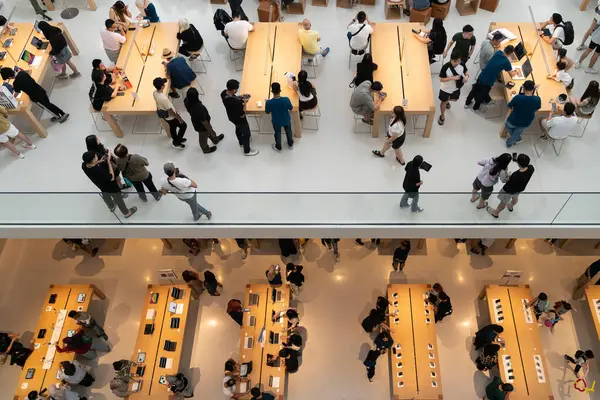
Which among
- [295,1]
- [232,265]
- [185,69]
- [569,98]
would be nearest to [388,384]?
[232,265]

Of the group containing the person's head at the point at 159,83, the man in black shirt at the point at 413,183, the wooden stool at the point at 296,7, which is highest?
the wooden stool at the point at 296,7

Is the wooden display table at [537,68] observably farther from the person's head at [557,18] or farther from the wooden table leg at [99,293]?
the wooden table leg at [99,293]

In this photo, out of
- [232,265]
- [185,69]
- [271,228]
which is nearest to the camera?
[271,228]

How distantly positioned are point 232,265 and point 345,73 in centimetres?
474

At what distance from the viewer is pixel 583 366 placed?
9328mm

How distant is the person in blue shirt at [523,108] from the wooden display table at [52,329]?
8664 millimetres

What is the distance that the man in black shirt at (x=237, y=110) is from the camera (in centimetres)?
802

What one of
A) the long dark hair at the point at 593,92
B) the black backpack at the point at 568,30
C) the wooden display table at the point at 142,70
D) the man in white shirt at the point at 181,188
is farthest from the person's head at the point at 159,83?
the black backpack at the point at 568,30

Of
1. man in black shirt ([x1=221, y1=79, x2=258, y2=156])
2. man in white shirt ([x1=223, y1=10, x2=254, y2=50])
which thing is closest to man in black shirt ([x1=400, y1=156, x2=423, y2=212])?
man in black shirt ([x1=221, y1=79, x2=258, y2=156])

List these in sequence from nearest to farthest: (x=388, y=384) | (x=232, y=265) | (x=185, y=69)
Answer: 1. (x=185, y=69)
2. (x=388, y=384)
3. (x=232, y=265)

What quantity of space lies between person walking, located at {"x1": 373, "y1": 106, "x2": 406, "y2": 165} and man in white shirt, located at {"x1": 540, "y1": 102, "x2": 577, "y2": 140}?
240 cm

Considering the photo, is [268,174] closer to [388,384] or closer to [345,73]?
[345,73]

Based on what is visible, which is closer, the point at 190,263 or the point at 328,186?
the point at 328,186

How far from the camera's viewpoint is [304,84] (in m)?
8.48
